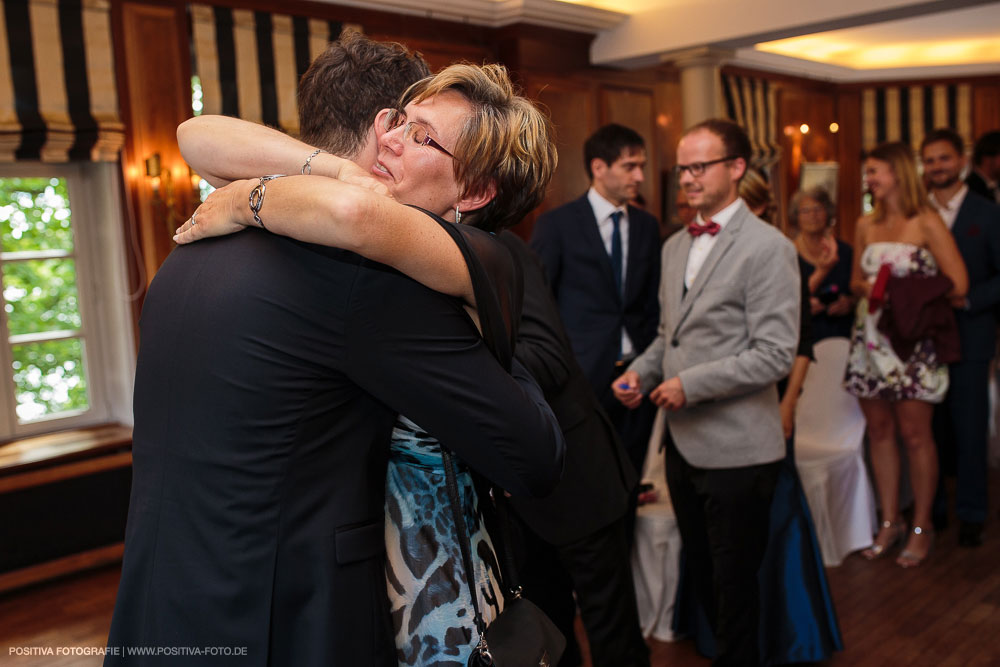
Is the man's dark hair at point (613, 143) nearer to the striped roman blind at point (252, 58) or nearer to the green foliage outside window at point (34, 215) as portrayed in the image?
the striped roman blind at point (252, 58)

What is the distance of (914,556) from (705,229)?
2275 mm

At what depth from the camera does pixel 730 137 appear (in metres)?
2.72

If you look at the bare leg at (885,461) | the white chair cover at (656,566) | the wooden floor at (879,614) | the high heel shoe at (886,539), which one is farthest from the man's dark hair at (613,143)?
the high heel shoe at (886,539)

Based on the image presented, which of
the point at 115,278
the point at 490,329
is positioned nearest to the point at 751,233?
the point at 490,329

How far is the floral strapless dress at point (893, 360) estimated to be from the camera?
399cm

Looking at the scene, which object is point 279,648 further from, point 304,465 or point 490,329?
point 490,329

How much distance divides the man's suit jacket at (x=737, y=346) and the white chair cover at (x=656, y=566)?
1.74ft

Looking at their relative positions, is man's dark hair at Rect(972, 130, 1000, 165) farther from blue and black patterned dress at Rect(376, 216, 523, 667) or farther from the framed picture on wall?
blue and black patterned dress at Rect(376, 216, 523, 667)

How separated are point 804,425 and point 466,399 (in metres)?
3.56

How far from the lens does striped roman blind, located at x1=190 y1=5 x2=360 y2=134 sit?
17.6 feet

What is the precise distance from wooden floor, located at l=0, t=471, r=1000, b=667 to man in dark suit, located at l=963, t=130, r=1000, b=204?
7.20 feet

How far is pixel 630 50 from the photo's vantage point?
7199mm

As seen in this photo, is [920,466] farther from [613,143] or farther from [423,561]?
[423,561]

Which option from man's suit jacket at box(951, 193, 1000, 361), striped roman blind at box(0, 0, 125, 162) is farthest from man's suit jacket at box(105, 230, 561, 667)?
striped roman blind at box(0, 0, 125, 162)
